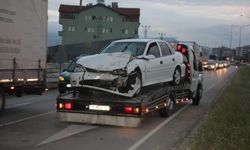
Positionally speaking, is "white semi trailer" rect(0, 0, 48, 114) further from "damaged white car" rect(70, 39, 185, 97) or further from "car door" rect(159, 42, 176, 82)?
"car door" rect(159, 42, 176, 82)

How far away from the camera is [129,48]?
12.1 meters

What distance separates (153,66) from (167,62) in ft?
4.16

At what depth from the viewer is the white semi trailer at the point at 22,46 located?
11672 mm

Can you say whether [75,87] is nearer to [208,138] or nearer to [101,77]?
[101,77]

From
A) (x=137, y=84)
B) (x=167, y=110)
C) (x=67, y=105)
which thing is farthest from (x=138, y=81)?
(x=167, y=110)

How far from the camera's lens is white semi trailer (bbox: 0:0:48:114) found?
38.3 ft

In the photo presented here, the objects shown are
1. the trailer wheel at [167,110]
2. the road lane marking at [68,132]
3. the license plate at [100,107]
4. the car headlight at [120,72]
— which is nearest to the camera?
the road lane marking at [68,132]

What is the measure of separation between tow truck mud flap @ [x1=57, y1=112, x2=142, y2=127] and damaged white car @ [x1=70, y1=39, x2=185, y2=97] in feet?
2.06

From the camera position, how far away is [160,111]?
1269 cm

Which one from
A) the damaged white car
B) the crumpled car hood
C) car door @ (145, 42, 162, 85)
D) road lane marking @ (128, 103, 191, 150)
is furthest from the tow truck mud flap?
car door @ (145, 42, 162, 85)

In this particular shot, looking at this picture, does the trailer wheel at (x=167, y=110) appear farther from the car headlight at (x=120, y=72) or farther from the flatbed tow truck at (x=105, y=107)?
the car headlight at (x=120, y=72)

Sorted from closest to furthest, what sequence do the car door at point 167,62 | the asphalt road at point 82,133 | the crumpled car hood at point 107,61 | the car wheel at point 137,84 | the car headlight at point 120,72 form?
the asphalt road at point 82,133 < the car headlight at point 120,72 < the crumpled car hood at point 107,61 < the car wheel at point 137,84 < the car door at point 167,62

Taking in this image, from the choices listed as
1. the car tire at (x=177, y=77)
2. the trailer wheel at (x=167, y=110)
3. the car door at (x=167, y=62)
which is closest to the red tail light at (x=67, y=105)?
the trailer wheel at (x=167, y=110)

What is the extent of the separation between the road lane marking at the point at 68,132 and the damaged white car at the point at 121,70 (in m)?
0.97
